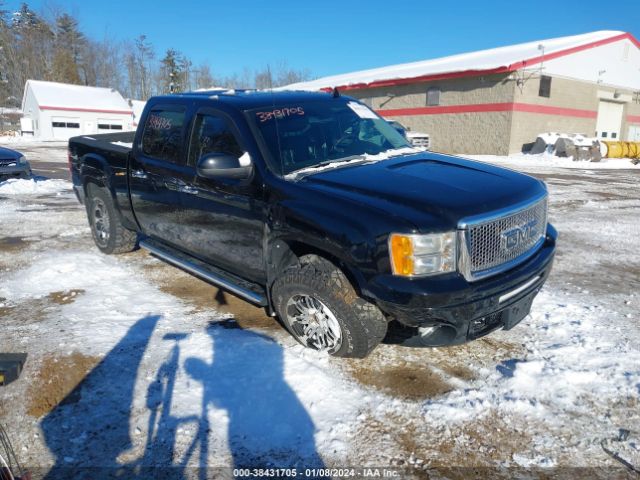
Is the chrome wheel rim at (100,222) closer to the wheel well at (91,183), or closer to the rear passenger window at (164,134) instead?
the wheel well at (91,183)

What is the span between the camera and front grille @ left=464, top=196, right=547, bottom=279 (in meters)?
A: 2.91

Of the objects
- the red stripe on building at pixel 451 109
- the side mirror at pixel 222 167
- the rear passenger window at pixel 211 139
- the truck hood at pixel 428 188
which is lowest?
the truck hood at pixel 428 188

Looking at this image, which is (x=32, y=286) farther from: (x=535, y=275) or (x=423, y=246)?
(x=535, y=275)

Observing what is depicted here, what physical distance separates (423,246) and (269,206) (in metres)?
1.23

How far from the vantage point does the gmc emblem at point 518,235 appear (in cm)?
309

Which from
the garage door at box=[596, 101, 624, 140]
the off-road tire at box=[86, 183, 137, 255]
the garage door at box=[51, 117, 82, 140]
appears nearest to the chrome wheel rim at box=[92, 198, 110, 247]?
the off-road tire at box=[86, 183, 137, 255]

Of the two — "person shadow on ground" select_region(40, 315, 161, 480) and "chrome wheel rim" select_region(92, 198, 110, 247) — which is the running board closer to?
"person shadow on ground" select_region(40, 315, 161, 480)

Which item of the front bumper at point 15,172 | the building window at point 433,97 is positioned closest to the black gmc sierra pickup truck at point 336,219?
the front bumper at point 15,172

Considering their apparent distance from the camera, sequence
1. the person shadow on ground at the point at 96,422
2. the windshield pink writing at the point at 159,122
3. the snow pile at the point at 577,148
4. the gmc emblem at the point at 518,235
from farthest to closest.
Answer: the snow pile at the point at 577,148, the windshield pink writing at the point at 159,122, the gmc emblem at the point at 518,235, the person shadow on ground at the point at 96,422

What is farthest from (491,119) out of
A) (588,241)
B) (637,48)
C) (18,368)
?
(18,368)

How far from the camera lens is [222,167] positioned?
11.4 ft

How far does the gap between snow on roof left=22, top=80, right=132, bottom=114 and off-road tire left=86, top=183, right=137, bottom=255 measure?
147 feet

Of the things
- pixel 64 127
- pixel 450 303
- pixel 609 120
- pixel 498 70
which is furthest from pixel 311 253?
pixel 64 127

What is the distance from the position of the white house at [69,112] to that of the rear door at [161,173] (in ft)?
144
